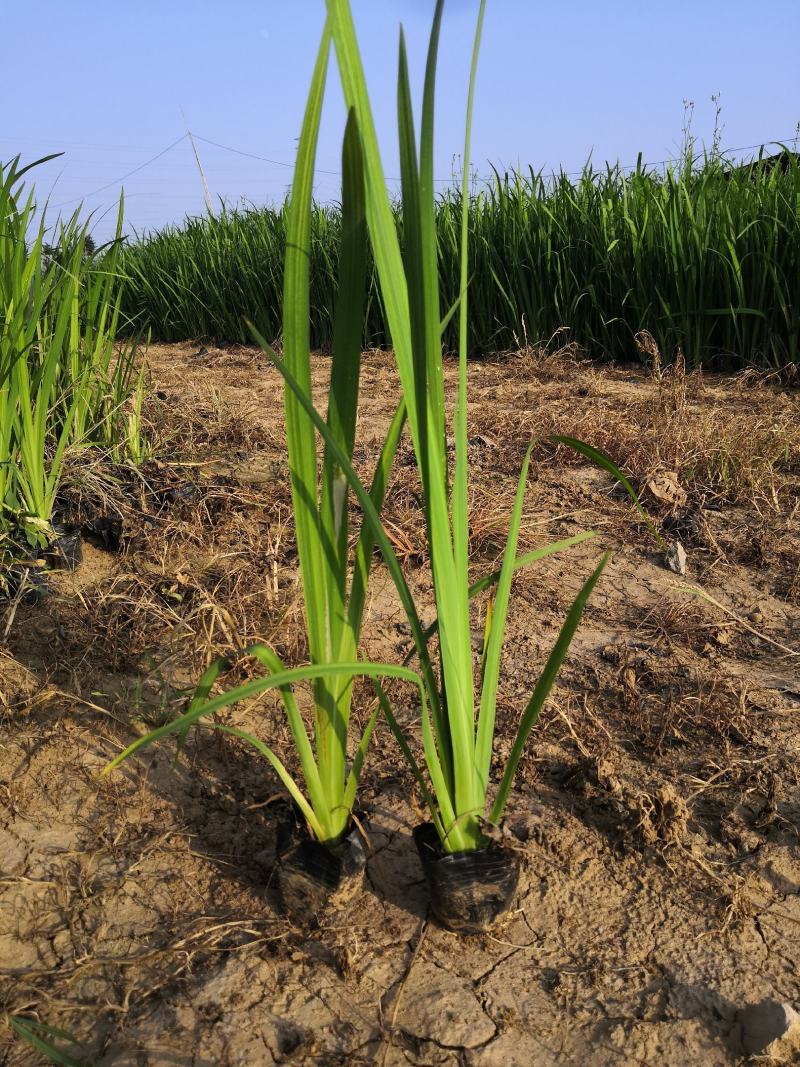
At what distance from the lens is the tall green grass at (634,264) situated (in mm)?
3627

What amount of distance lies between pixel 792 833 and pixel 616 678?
0.42m

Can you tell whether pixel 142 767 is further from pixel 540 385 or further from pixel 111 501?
pixel 540 385

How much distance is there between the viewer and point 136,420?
221cm

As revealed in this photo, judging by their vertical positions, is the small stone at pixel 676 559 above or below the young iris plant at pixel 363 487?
below

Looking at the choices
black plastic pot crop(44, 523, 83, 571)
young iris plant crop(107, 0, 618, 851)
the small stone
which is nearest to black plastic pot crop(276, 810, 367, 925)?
young iris plant crop(107, 0, 618, 851)

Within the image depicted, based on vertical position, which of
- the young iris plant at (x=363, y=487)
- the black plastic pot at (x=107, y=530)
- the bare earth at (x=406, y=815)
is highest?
the young iris plant at (x=363, y=487)

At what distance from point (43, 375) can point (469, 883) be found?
1.41m

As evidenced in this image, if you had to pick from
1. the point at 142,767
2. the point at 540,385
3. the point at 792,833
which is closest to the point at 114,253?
the point at 142,767

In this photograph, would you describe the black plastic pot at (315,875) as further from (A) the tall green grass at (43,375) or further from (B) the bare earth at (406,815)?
(A) the tall green grass at (43,375)

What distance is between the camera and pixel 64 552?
6.12 ft

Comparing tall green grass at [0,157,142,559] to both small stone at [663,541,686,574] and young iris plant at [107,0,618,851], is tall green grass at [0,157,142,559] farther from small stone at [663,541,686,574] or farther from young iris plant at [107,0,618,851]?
small stone at [663,541,686,574]

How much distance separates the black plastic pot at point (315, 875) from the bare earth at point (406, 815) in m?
0.03

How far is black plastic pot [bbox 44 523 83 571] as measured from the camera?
1.86m

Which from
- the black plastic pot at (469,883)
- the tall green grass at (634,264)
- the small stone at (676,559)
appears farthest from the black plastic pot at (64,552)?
the tall green grass at (634,264)
